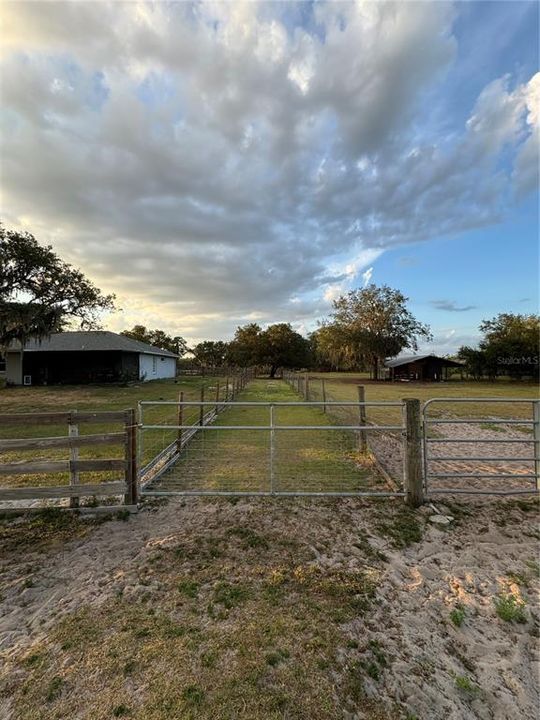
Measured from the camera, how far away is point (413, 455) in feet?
16.8

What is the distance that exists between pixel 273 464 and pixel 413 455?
1.92 metres

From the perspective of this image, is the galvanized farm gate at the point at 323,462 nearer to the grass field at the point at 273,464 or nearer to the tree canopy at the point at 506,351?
the grass field at the point at 273,464

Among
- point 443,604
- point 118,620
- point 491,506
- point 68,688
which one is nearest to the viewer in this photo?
point 68,688

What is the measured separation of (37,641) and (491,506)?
5.30 meters

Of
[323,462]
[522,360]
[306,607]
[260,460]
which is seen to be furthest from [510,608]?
[522,360]

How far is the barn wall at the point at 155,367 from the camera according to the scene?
30.1 metres

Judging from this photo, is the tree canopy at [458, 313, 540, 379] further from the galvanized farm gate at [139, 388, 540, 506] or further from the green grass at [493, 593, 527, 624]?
the green grass at [493, 593, 527, 624]

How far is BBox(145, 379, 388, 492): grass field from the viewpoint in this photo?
5875 mm

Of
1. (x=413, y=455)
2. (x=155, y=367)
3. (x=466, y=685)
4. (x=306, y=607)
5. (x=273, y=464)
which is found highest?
(x=155, y=367)

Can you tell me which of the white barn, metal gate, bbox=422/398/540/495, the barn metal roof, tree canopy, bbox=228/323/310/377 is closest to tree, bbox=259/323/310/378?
tree canopy, bbox=228/323/310/377

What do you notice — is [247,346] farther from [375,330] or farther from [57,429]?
[57,429]

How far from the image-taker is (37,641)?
264 cm

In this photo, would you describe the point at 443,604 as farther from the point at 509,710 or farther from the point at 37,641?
the point at 37,641

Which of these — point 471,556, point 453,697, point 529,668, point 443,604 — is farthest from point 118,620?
point 471,556
